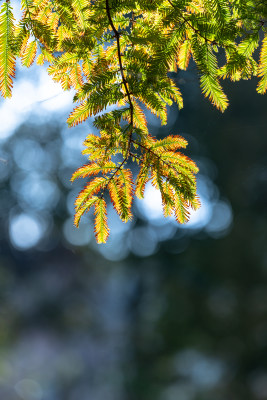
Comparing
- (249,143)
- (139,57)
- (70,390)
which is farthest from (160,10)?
(70,390)

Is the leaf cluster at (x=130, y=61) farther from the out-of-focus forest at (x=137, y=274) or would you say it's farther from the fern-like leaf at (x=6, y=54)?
the out-of-focus forest at (x=137, y=274)

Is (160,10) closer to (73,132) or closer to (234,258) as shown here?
(234,258)

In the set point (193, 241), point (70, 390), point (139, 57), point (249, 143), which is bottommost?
point (139, 57)

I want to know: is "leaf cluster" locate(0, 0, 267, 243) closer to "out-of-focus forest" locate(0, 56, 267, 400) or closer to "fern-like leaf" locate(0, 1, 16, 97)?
"fern-like leaf" locate(0, 1, 16, 97)

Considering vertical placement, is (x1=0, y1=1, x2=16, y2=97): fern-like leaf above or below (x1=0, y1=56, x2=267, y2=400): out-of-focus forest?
below

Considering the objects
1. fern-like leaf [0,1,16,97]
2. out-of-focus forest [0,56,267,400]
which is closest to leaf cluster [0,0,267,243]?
fern-like leaf [0,1,16,97]

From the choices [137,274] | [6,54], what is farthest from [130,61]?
[137,274]

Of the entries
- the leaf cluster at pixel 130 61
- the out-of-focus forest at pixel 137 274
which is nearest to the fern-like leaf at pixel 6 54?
the leaf cluster at pixel 130 61

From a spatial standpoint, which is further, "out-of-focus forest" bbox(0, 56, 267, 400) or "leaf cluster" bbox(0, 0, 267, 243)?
"out-of-focus forest" bbox(0, 56, 267, 400)
